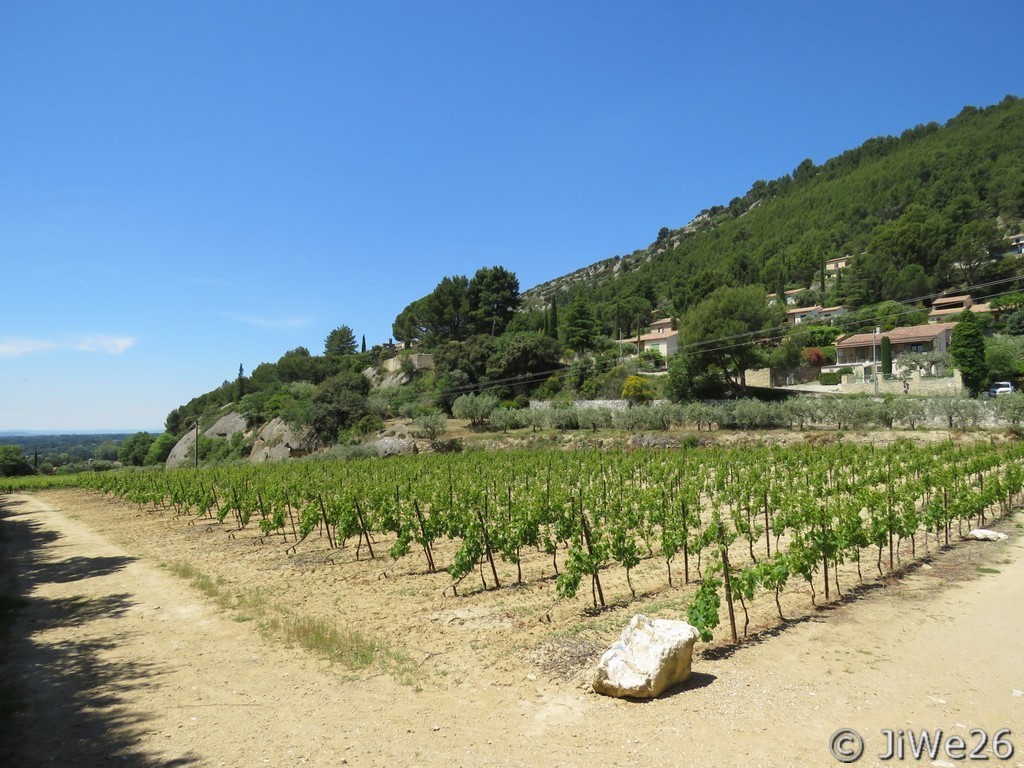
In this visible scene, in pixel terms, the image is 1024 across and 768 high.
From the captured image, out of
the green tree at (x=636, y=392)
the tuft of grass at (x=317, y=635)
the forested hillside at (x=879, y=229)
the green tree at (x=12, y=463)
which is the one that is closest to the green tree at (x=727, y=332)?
the green tree at (x=636, y=392)

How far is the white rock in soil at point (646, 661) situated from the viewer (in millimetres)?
5156

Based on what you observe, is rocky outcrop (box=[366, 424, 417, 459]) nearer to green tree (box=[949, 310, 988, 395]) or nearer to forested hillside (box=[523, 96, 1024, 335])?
green tree (box=[949, 310, 988, 395])

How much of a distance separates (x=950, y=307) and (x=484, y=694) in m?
73.0

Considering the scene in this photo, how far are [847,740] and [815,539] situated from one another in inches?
149

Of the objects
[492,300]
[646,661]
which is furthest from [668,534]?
[492,300]

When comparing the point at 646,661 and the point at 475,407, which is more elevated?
the point at 475,407

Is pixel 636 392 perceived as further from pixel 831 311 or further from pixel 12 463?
pixel 12 463

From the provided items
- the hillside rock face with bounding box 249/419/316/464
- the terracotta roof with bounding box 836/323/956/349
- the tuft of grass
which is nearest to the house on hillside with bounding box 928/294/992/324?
the terracotta roof with bounding box 836/323/956/349

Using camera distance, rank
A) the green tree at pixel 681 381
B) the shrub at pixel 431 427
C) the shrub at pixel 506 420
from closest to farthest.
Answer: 1. the green tree at pixel 681 381
2. the shrub at pixel 506 420
3. the shrub at pixel 431 427

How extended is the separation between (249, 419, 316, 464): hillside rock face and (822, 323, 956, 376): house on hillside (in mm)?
47980

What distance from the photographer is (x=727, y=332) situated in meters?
40.8

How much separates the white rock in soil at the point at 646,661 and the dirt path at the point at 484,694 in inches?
5.4

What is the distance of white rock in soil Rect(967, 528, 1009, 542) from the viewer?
10602 mm

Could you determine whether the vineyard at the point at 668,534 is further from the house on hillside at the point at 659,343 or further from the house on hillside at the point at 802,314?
the house on hillside at the point at 802,314
